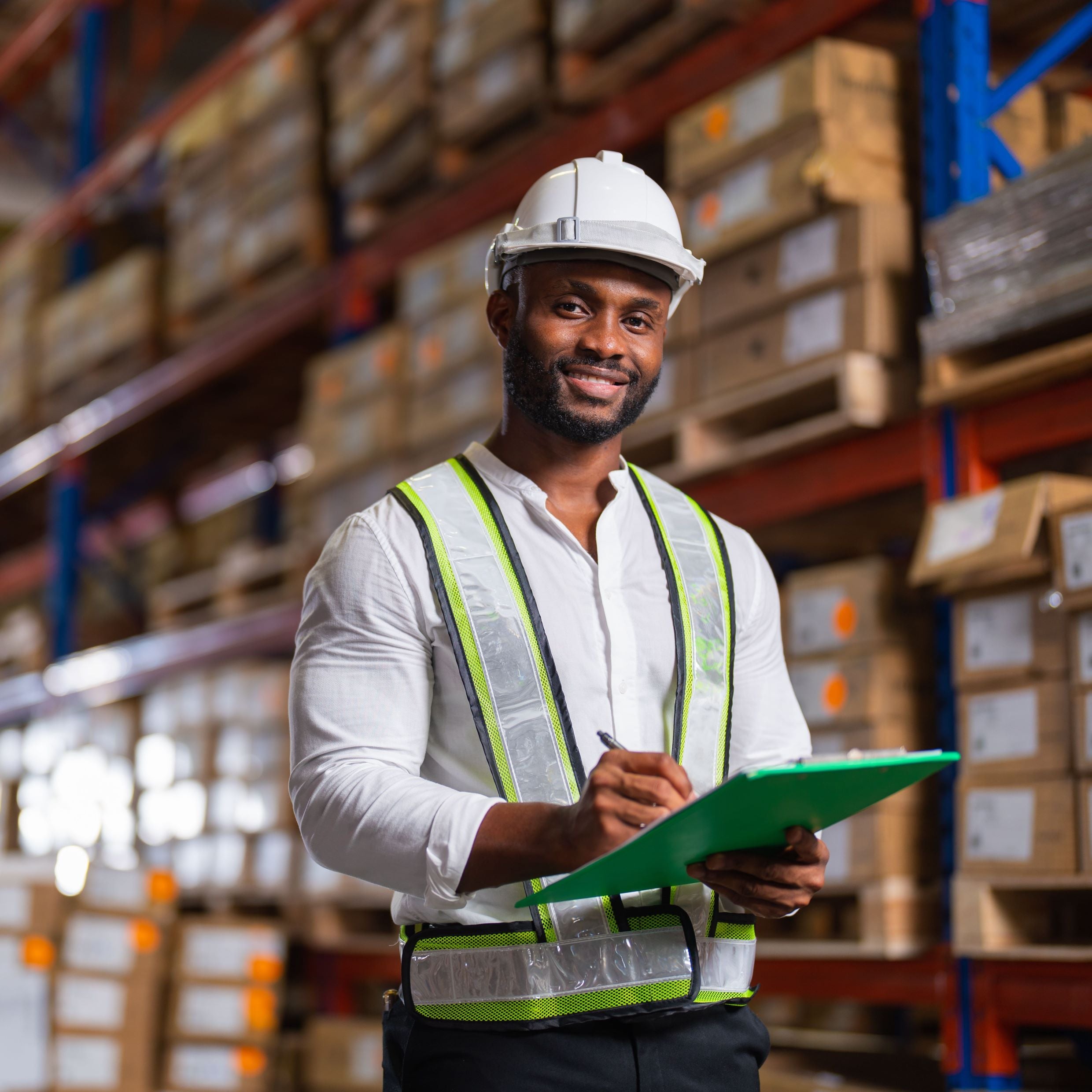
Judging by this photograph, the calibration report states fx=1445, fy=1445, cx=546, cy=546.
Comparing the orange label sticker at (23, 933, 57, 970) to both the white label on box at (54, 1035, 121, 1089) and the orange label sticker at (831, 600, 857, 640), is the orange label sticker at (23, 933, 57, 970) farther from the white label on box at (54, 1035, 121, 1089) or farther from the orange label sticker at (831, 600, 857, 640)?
the orange label sticker at (831, 600, 857, 640)

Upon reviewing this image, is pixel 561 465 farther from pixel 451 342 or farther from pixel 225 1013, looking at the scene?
pixel 225 1013

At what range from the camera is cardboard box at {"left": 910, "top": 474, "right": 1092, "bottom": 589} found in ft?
10.7

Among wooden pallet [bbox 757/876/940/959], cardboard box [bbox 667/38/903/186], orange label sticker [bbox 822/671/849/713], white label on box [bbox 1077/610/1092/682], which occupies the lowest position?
wooden pallet [bbox 757/876/940/959]

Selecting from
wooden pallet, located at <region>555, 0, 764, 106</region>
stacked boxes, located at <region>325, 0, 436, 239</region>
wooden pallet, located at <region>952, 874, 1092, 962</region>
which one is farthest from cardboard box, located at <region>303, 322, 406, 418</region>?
wooden pallet, located at <region>952, 874, 1092, 962</region>

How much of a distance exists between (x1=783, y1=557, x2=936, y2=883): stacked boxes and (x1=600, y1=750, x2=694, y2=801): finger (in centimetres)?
226

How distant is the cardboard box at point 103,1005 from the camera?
577 cm

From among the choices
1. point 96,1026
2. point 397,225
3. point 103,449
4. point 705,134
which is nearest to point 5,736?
point 103,449

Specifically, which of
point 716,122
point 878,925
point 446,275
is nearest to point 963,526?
point 878,925

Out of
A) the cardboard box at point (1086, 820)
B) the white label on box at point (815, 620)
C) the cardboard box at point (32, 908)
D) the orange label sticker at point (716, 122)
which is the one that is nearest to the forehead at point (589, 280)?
the cardboard box at point (1086, 820)

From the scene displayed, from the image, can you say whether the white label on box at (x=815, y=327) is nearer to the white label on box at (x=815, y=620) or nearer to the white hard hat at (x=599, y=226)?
the white label on box at (x=815, y=620)

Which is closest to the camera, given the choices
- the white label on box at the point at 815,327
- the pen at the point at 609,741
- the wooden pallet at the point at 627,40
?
the pen at the point at 609,741

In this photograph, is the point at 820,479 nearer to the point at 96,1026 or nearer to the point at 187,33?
the point at 96,1026

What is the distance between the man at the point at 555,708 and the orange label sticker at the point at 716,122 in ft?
7.64

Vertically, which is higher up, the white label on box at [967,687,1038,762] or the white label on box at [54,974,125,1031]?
the white label on box at [967,687,1038,762]
